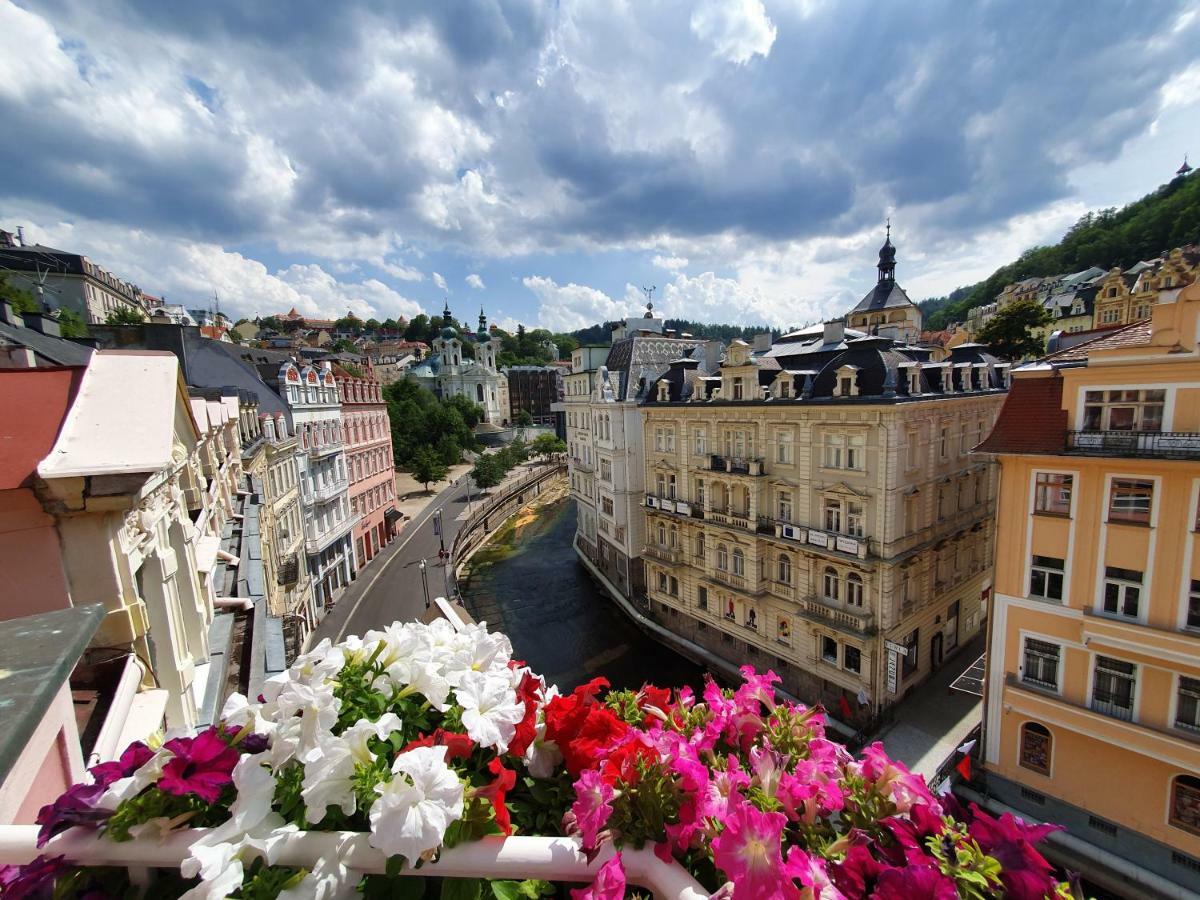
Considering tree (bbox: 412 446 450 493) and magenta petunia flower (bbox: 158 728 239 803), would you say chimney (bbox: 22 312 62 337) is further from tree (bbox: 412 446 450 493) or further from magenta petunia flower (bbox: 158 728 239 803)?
tree (bbox: 412 446 450 493)

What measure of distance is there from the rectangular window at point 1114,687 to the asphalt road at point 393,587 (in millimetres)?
24086

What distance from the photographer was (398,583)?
33.9 m

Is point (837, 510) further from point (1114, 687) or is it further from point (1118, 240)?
point (1118, 240)

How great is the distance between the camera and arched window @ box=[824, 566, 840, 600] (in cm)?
1972

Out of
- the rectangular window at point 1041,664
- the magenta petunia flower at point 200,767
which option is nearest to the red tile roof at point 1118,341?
the rectangular window at point 1041,664

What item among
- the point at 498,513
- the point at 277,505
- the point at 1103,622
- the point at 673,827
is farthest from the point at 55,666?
the point at 498,513

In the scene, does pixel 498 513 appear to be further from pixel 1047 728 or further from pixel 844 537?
pixel 1047 728

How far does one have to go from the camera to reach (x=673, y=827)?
210cm

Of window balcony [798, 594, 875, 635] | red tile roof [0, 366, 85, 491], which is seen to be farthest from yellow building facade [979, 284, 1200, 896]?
red tile roof [0, 366, 85, 491]

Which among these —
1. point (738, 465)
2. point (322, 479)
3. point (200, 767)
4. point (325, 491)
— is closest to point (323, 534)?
point (325, 491)

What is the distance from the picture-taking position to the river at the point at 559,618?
2573 cm

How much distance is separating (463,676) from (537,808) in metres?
0.67

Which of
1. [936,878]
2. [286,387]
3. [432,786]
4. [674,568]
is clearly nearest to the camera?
[936,878]

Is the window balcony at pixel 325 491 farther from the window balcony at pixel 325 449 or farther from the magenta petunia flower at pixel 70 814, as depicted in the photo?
the magenta petunia flower at pixel 70 814
